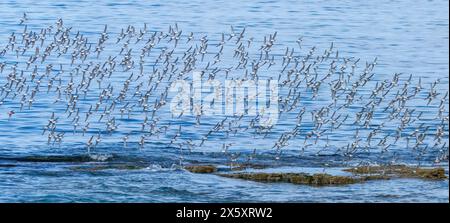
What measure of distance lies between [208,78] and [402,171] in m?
6.02

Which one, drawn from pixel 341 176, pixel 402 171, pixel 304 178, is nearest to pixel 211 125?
pixel 304 178

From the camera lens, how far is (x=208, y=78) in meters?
29.1

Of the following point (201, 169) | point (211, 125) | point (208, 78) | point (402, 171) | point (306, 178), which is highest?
point (208, 78)

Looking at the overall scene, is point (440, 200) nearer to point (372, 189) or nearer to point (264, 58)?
point (372, 189)

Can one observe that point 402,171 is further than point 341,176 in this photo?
Yes

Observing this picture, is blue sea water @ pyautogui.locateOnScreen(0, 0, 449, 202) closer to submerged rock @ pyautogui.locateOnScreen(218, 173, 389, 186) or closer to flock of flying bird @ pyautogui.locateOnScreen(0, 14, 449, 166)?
flock of flying bird @ pyautogui.locateOnScreen(0, 14, 449, 166)

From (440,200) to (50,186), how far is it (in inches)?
309

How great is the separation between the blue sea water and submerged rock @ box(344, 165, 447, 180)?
1.11 ft

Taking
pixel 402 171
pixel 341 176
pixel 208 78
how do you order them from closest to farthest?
pixel 341 176 < pixel 402 171 < pixel 208 78

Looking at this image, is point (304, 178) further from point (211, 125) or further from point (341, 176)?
point (211, 125)

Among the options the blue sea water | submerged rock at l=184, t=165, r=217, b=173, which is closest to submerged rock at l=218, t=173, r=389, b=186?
the blue sea water

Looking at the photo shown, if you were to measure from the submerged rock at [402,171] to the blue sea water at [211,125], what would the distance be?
13.3 inches
